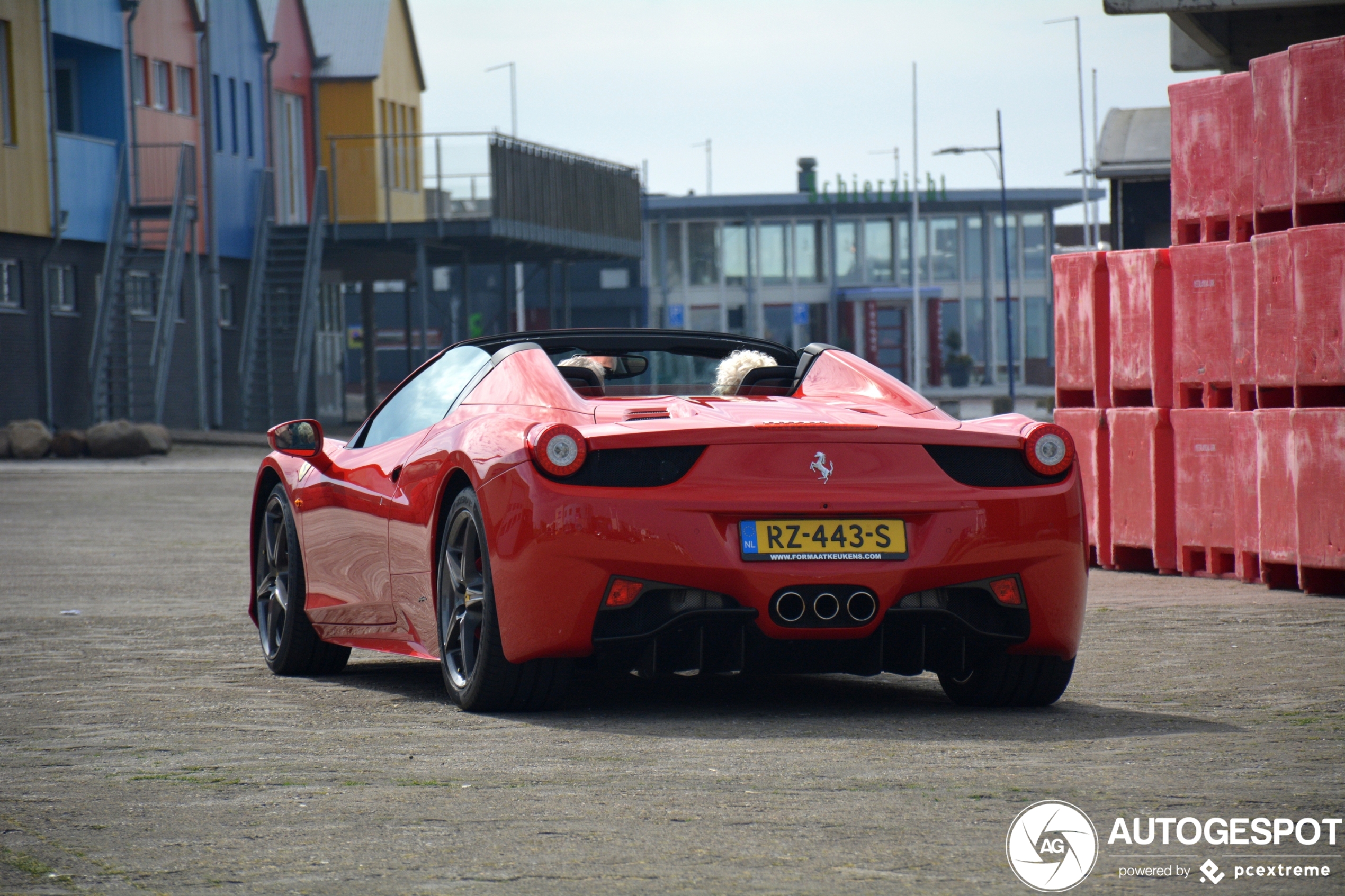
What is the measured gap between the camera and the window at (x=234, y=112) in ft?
138

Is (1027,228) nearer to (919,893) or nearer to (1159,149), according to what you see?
(1159,149)

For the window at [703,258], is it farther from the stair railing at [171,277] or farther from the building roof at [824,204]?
the stair railing at [171,277]

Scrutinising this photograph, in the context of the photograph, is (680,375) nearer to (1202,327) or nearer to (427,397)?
(427,397)

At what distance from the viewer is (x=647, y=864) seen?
422cm

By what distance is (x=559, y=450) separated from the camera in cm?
612

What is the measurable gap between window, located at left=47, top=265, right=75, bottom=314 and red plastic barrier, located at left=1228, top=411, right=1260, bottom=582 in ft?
87.3

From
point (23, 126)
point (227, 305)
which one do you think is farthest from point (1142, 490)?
point (227, 305)

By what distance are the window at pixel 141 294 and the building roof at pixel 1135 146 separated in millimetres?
19167

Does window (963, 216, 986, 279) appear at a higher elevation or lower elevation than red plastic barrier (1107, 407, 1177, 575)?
higher

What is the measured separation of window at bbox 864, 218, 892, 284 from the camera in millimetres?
80500

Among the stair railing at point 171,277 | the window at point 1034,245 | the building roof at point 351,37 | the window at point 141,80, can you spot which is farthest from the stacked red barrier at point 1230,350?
the window at point 1034,245

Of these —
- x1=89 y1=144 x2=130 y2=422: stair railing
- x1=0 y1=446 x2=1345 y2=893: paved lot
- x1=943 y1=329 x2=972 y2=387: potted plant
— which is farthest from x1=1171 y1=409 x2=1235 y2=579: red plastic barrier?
x1=943 y1=329 x2=972 y2=387: potted plant

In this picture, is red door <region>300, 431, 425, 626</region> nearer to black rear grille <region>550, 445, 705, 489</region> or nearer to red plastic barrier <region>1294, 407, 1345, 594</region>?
black rear grille <region>550, 445, 705, 489</region>

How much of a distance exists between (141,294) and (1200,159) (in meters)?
29.8
